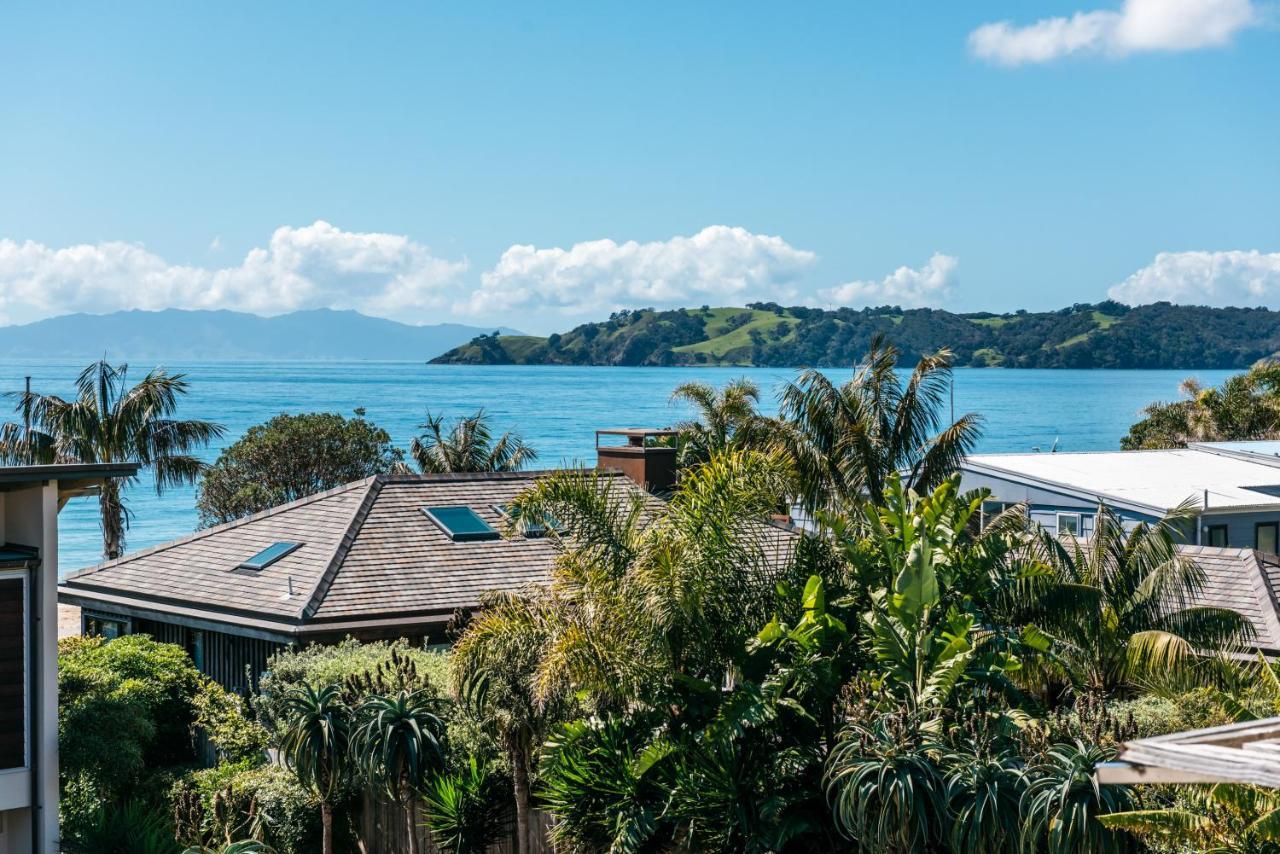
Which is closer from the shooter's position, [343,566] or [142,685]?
[142,685]

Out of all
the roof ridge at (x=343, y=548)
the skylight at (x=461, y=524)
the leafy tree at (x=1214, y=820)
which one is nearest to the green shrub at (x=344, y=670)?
the roof ridge at (x=343, y=548)

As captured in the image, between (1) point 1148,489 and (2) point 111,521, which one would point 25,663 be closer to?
(2) point 111,521

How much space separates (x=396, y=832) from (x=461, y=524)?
26.8 ft

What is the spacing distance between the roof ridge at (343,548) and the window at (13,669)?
601 cm

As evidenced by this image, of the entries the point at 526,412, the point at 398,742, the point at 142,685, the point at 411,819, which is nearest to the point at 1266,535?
the point at 411,819

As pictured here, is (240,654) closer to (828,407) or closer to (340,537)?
(340,537)

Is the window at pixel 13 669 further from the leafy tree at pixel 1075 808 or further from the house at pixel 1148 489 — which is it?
the house at pixel 1148 489

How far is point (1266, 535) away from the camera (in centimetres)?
3153

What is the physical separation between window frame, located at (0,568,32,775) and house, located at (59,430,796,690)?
5.29 meters

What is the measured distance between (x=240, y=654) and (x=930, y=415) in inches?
529

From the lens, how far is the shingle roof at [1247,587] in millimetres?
19578

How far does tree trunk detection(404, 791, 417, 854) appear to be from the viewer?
14992 millimetres

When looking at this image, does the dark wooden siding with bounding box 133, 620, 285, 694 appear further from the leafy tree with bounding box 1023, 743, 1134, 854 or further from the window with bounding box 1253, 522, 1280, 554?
the window with bounding box 1253, 522, 1280, 554

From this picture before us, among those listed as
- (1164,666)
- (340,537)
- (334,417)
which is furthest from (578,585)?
(334,417)
